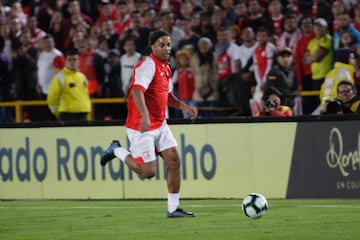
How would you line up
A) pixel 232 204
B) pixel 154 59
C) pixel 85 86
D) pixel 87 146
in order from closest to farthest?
pixel 154 59, pixel 232 204, pixel 87 146, pixel 85 86

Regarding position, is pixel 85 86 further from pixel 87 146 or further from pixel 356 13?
pixel 356 13

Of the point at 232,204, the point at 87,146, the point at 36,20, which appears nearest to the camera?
the point at 232,204

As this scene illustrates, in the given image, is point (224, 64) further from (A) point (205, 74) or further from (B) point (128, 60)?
(B) point (128, 60)

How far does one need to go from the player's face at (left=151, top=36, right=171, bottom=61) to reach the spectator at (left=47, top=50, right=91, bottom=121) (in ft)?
22.5

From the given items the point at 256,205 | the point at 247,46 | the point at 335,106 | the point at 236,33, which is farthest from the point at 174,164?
the point at 236,33

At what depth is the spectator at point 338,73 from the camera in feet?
60.8

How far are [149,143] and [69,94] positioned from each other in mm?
7060

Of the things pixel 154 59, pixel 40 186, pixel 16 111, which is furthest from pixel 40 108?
pixel 154 59

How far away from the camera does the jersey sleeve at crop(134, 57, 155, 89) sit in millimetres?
13562

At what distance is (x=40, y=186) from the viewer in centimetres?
1902

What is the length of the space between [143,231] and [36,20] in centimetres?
1377

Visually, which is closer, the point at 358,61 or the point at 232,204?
the point at 232,204

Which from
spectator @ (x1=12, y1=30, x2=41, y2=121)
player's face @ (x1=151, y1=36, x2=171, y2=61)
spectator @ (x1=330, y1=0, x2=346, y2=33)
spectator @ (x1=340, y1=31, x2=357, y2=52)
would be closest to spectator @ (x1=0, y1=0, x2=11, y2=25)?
spectator @ (x1=12, y1=30, x2=41, y2=121)

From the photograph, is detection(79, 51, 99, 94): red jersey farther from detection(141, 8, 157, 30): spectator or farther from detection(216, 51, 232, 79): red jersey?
detection(216, 51, 232, 79): red jersey
